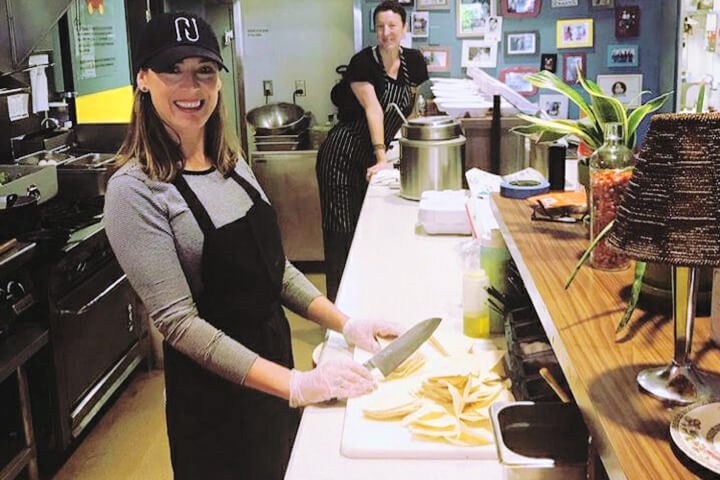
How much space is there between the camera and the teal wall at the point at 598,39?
18.5 ft

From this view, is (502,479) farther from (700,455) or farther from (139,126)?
(139,126)

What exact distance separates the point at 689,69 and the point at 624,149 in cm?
443

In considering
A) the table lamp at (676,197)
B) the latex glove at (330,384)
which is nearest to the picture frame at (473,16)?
the latex glove at (330,384)

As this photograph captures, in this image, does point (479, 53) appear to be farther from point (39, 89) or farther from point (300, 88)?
point (39, 89)

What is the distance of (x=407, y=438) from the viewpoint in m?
1.52

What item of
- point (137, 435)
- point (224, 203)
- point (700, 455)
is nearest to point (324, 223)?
point (137, 435)

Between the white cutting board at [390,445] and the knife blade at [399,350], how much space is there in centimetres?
17

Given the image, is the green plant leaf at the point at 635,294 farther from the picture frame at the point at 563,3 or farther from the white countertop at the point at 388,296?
the picture frame at the point at 563,3

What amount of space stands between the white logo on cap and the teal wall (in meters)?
4.28

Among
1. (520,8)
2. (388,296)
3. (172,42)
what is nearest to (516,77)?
(520,8)

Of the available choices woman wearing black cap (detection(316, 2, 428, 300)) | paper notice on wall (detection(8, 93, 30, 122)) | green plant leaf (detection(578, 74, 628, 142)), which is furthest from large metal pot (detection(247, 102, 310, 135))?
green plant leaf (detection(578, 74, 628, 142))

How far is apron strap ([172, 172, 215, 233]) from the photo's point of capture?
1.82m

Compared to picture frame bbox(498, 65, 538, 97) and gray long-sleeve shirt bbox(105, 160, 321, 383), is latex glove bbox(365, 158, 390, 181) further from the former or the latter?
gray long-sleeve shirt bbox(105, 160, 321, 383)

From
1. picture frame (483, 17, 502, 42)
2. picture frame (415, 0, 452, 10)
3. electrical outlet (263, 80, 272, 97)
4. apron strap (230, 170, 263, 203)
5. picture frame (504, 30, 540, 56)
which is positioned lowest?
apron strap (230, 170, 263, 203)
